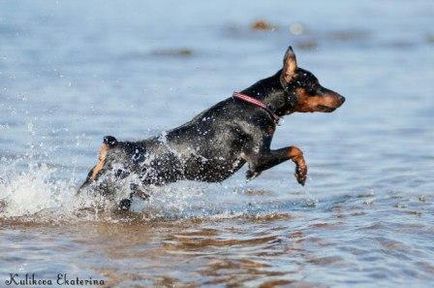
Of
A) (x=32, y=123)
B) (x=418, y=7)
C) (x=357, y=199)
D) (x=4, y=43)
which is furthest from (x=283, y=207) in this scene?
(x=418, y=7)

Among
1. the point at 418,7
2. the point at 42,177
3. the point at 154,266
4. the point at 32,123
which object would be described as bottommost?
the point at 154,266

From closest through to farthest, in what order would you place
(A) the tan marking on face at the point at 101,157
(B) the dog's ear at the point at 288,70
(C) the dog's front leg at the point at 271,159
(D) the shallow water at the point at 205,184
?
(D) the shallow water at the point at 205,184, (A) the tan marking on face at the point at 101,157, (C) the dog's front leg at the point at 271,159, (B) the dog's ear at the point at 288,70

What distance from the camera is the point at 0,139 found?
35.3ft

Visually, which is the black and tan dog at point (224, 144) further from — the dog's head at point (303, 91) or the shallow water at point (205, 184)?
the shallow water at point (205, 184)

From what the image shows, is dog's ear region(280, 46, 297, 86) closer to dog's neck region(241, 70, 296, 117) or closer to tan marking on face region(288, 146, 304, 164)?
dog's neck region(241, 70, 296, 117)

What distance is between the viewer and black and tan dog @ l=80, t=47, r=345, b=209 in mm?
7648

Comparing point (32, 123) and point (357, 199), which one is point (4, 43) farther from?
point (357, 199)

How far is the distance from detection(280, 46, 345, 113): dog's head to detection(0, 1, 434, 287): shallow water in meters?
0.91

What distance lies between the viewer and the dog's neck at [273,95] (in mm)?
8062

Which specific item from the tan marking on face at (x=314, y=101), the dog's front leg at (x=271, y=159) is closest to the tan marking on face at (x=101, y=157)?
the dog's front leg at (x=271, y=159)

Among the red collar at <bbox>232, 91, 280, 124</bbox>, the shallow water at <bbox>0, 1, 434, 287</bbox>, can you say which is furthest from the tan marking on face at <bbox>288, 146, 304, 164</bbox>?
the shallow water at <bbox>0, 1, 434, 287</bbox>

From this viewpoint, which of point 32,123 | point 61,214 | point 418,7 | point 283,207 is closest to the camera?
point 61,214

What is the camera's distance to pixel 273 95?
26.5 feet

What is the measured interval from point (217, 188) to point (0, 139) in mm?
2766
